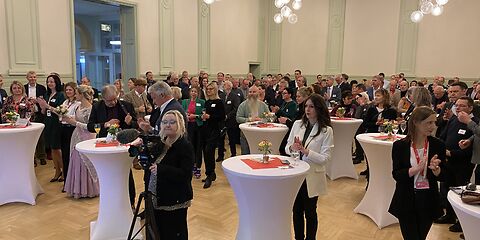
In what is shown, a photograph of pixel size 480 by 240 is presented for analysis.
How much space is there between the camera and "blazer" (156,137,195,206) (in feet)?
8.70

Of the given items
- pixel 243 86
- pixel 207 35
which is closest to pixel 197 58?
pixel 207 35

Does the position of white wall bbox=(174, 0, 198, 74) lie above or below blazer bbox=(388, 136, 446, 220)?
above

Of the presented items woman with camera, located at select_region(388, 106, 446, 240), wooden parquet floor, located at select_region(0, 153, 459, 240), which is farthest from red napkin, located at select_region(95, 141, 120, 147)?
woman with camera, located at select_region(388, 106, 446, 240)

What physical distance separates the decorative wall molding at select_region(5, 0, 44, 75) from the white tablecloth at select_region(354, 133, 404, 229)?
6.61 m

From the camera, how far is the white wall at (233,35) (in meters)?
12.3

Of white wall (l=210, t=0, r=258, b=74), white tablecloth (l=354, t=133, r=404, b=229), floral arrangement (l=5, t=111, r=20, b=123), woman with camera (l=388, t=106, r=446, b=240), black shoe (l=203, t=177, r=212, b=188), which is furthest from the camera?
white wall (l=210, t=0, r=258, b=74)

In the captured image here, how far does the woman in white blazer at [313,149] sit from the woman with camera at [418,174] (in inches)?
24.4

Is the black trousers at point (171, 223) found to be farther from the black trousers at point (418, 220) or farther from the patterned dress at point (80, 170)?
the patterned dress at point (80, 170)

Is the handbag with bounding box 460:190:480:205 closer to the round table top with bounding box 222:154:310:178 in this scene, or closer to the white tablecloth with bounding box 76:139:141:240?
the round table top with bounding box 222:154:310:178

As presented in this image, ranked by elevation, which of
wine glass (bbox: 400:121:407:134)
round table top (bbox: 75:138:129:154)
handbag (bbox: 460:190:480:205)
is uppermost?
wine glass (bbox: 400:121:407:134)

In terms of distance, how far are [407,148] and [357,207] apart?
2160 mm

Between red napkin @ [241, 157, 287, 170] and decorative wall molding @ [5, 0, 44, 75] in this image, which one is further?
decorative wall molding @ [5, 0, 44, 75]

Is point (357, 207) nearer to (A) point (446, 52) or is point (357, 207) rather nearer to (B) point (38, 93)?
(B) point (38, 93)

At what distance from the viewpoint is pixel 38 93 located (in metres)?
6.81
